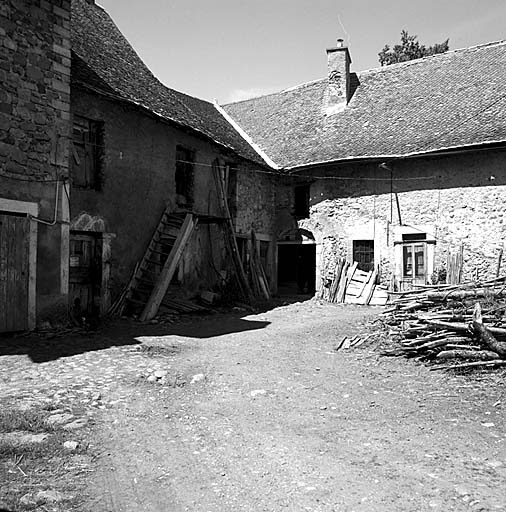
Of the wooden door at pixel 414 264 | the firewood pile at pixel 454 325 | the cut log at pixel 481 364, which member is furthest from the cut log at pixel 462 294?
the wooden door at pixel 414 264

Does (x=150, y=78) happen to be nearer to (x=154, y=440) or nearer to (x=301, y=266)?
(x=301, y=266)

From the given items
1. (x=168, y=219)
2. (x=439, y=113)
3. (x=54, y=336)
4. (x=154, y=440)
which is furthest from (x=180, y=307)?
(x=439, y=113)

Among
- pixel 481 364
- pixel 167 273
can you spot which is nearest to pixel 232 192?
pixel 167 273

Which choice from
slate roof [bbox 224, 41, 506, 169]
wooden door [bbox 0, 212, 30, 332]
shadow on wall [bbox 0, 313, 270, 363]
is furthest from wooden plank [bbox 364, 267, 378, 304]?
wooden door [bbox 0, 212, 30, 332]

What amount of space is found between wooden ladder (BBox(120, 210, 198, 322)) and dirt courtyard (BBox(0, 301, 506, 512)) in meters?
3.10

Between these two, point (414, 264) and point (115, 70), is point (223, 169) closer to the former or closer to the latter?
point (115, 70)

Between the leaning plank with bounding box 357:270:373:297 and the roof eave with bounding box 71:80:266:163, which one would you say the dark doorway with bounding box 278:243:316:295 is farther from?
the roof eave with bounding box 71:80:266:163

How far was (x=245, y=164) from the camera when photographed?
18.0 meters

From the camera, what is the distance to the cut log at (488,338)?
6.64 meters

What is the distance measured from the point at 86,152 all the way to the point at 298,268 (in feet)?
33.5

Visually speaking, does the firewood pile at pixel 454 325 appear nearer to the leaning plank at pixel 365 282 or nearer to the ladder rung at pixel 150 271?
the ladder rung at pixel 150 271

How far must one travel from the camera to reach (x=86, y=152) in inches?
460

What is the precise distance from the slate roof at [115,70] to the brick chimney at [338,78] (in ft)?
16.4

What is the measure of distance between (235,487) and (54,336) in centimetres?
660
